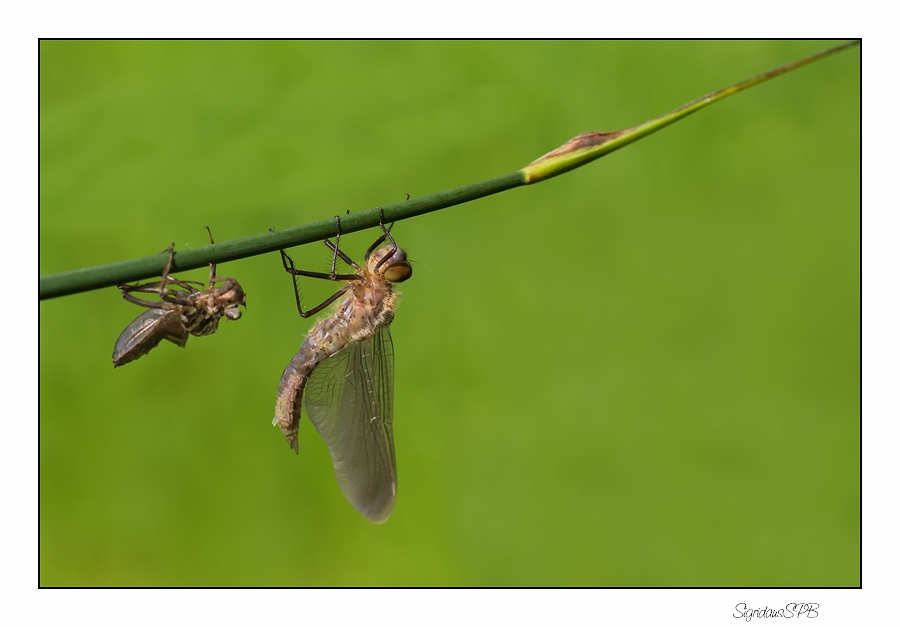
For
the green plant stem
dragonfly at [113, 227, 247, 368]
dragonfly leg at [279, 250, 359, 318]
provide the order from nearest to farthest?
the green plant stem → dragonfly at [113, 227, 247, 368] → dragonfly leg at [279, 250, 359, 318]

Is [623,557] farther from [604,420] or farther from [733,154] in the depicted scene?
[733,154]

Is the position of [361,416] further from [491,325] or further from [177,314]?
[177,314]

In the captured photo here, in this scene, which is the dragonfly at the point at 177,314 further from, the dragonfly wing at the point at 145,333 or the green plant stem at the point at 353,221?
the green plant stem at the point at 353,221

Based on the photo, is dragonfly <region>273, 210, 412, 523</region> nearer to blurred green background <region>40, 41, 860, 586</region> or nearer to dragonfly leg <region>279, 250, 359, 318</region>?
dragonfly leg <region>279, 250, 359, 318</region>

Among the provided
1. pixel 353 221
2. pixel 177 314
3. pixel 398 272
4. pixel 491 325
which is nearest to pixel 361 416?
pixel 398 272

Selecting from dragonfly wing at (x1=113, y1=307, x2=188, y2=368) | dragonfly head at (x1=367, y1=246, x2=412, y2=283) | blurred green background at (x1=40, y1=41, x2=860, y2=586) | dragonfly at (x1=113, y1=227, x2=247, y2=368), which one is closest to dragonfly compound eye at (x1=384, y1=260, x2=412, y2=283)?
dragonfly head at (x1=367, y1=246, x2=412, y2=283)

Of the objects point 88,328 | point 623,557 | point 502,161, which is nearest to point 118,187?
point 88,328

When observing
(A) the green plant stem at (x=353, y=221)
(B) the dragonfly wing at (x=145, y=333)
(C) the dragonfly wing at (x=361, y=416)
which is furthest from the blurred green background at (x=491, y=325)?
(A) the green plant stem at (x=353, y=221)
